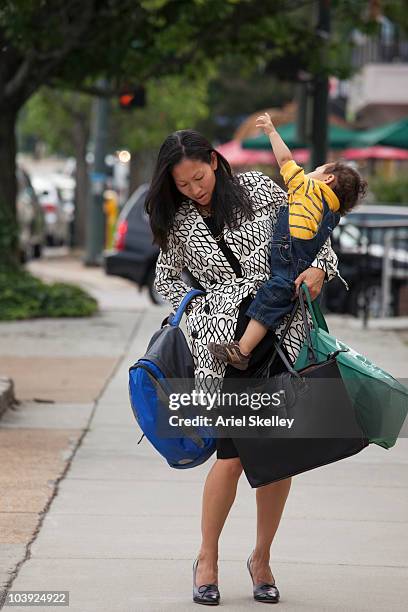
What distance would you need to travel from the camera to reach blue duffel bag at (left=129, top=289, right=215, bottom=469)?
4.96 metres

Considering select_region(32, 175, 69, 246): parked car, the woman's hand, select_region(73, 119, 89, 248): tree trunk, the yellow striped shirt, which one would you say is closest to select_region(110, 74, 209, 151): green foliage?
select_region(73, 119, 89, 248): tree trunk

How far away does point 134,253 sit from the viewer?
18.2 metres

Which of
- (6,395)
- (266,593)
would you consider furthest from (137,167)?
(266,593)

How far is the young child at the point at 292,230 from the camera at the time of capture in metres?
4.87

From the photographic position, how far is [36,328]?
45.3 ft

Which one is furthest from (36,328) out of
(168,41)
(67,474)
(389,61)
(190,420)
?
(389,61)

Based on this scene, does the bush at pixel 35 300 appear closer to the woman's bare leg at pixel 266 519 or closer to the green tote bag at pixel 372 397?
the woman's bare leg at pixel 266 519

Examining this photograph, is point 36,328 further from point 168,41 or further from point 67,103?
point 67,103

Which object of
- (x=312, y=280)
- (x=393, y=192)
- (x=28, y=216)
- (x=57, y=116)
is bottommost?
(x=28, y=216)

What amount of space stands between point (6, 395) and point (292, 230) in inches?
166

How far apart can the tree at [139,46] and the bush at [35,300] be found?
1.54 feet

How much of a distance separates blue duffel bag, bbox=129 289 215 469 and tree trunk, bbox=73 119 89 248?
2722 cm

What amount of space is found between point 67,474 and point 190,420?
7.67ft

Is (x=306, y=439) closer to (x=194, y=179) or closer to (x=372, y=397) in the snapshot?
(x=372, y=397)
